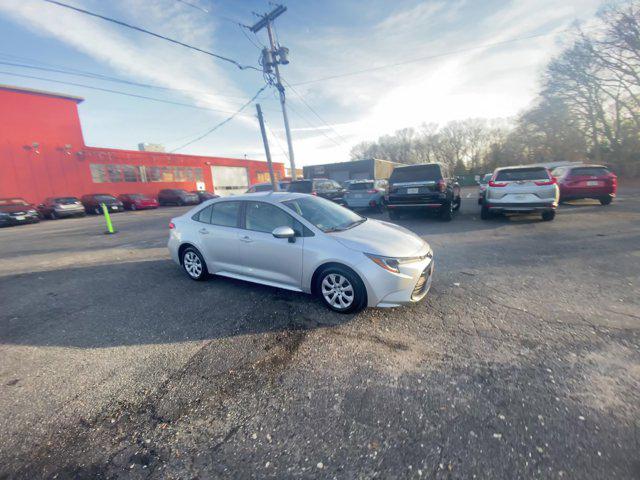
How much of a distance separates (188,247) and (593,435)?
17.2ft

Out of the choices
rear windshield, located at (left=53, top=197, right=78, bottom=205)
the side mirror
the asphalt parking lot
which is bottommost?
the asphalt parking lot

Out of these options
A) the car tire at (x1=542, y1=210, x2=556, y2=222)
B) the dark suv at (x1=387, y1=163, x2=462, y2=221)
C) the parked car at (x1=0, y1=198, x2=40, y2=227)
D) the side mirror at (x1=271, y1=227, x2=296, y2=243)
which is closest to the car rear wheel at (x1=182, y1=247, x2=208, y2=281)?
the side mirror at (x1=271, y1=227, x2=296, y2=243)

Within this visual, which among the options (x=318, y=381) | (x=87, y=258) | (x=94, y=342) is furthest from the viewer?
(x=87, y=258)

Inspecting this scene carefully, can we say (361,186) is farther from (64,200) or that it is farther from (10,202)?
(10,202)

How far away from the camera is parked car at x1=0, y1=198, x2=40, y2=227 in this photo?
592 inches

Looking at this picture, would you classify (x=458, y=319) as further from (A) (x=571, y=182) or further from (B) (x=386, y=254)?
(A) (x=571, y=182)

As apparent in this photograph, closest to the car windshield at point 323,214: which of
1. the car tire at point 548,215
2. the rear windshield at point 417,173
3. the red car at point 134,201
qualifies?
the rear windshield at point 417,173

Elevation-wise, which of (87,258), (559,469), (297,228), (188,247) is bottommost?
(559,469)

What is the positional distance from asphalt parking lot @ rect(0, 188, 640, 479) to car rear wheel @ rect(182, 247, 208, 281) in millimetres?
295

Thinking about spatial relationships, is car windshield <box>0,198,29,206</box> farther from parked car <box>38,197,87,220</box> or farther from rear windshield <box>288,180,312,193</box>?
rear windshield <box>288,180,312,193</box>

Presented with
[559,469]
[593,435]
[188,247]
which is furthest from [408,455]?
[188,247]

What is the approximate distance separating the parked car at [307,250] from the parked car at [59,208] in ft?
62.4

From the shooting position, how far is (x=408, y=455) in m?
1.68

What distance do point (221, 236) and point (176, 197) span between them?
2333 centimetres
